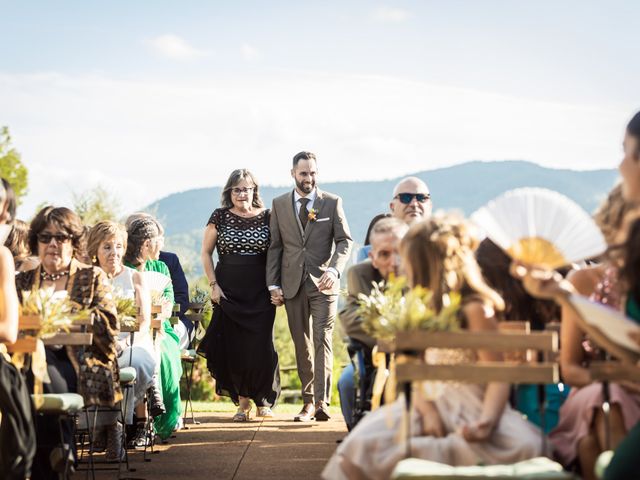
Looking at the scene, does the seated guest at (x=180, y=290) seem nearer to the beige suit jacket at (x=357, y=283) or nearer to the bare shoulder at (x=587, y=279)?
the beige suit jacket at (x=357, y=283)

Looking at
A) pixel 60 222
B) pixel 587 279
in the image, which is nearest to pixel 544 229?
pixel 587 279

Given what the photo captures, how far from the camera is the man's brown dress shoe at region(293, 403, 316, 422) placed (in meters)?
12.5

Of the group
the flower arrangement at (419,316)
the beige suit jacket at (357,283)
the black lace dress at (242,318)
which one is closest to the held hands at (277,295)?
the black lace dress at (242,318)

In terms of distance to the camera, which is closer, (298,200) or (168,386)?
(168,386)

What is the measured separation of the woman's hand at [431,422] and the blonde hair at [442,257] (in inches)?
17.9

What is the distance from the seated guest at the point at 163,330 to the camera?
35.4ft

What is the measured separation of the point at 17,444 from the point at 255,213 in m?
6.83

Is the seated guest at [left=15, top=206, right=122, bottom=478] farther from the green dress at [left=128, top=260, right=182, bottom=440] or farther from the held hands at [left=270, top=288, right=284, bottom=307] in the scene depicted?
the held hands at [left=270, top=288, right=284, bottom=307]

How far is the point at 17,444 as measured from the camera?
244 inches

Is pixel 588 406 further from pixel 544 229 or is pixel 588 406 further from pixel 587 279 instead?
pixel 544 229

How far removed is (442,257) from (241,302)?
24.9 feet

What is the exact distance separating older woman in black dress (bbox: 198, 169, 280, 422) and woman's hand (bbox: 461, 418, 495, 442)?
7.67m

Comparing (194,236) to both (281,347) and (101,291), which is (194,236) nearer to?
(281,347)

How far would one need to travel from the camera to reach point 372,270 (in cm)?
781
